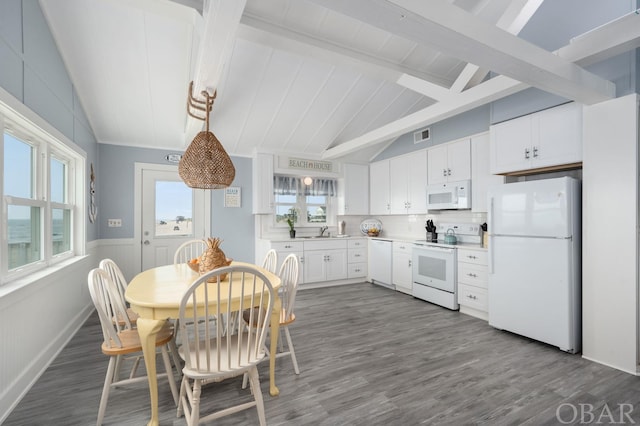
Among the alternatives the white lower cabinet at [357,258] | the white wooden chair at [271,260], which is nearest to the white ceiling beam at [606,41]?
the white wooden chair at [271,260]

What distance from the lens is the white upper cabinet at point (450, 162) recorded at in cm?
420

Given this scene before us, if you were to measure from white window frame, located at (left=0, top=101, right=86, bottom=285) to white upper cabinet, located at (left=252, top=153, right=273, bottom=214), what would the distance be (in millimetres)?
2362

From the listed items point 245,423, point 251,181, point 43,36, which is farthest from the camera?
point 251,181

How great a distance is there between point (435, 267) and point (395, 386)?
2.28 metres

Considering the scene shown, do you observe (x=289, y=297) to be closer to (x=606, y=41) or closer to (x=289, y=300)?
(x=289, y=300)

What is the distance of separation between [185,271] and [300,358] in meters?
1.30

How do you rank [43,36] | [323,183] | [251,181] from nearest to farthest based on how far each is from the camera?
[43,36]
[251,181]
[323,183]

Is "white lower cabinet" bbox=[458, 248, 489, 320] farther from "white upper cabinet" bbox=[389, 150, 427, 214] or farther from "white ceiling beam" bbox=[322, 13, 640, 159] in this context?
"white ceiling beam" bbox=[322, 13, 640, 159]

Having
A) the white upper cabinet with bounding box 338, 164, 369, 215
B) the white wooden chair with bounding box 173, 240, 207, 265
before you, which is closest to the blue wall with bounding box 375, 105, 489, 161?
the white upper cabinet with bounding box 338, 164, 369, 215

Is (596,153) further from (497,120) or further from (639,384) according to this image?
(639,384)

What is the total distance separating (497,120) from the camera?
345 centimetres

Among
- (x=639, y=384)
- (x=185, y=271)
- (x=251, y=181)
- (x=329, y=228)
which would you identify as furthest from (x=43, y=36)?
(x=639, y=384)

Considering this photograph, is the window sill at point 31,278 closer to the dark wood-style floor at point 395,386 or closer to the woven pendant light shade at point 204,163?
the dark wood-style floor at point 395,386

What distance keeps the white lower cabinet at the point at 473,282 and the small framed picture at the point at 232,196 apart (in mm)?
3627
